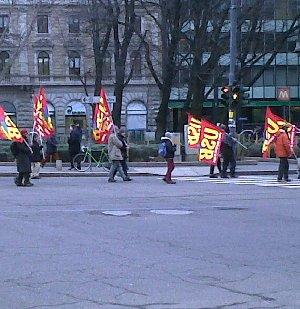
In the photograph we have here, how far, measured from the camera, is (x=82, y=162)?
1153 inches

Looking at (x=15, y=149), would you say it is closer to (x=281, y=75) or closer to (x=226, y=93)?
(x=226, y=93)

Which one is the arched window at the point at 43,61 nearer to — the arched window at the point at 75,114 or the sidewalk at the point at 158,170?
the arched window at the point at 75,114

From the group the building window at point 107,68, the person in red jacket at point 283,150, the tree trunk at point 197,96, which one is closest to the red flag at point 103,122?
the person in red jacket at point 283,150

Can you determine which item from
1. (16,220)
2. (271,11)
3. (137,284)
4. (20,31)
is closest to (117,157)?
(16,220)

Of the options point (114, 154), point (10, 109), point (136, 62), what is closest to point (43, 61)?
point (10, 109)

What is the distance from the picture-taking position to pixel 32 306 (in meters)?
7.31

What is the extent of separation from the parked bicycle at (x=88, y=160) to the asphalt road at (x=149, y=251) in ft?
29.5

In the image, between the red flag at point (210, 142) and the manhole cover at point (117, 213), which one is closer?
the manhole cover at point (117, 213)

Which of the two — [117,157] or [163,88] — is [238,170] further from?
[163,88]

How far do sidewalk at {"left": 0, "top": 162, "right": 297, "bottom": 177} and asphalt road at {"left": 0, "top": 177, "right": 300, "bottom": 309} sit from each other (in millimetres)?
7508

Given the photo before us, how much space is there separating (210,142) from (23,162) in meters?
7.61

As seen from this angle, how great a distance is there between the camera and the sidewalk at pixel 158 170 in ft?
87.2

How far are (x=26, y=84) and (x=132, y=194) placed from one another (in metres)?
48.2

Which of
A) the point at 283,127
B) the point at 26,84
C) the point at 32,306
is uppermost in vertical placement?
the point at 26,84
